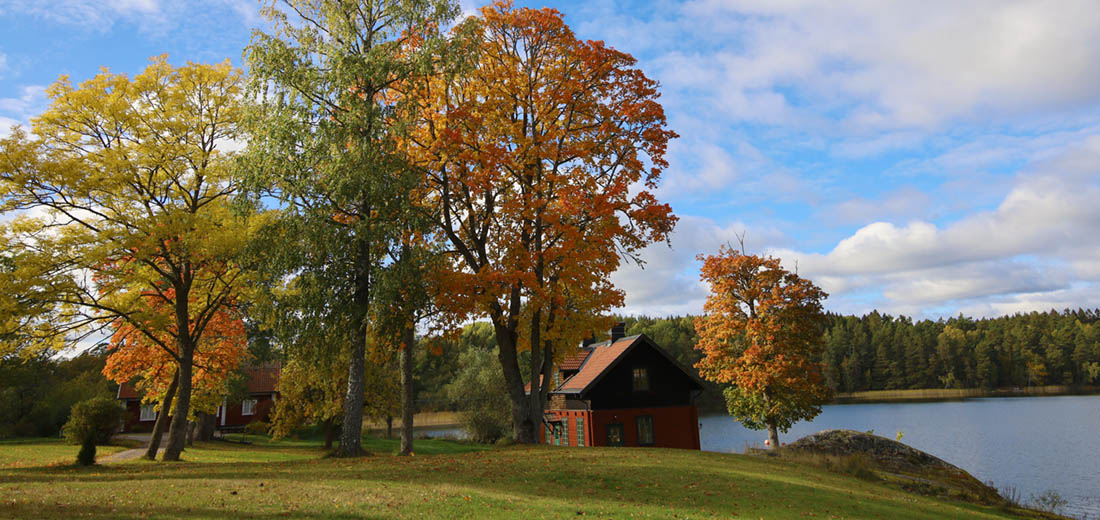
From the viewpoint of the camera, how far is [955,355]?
9956cm

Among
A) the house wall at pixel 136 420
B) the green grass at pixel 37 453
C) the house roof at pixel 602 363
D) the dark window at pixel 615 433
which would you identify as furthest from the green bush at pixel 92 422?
the house wall at pixel 136 420

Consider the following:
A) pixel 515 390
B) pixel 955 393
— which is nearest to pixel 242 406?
pixel 515 390

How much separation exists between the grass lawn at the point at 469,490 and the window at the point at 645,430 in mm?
12635

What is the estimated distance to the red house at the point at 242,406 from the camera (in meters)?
42.3

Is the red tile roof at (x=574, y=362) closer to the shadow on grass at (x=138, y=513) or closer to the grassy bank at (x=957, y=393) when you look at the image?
the shadow on grass at (x=138, y=513)

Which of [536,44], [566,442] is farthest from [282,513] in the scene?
[566,442]

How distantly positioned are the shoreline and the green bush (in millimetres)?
92522

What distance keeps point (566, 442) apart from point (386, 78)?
74.2 ft

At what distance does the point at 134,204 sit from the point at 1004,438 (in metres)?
49.7

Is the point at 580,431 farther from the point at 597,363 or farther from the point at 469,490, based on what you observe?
the point at 469,490

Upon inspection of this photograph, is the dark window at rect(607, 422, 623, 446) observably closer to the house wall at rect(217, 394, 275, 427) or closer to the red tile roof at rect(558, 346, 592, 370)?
the red tile roof at rect(558, 346, 592, 370)

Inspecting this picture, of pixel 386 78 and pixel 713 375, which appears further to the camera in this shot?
pixel 713 375

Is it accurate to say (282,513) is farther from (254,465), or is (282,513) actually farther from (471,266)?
(471,266)

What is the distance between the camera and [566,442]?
108ft
